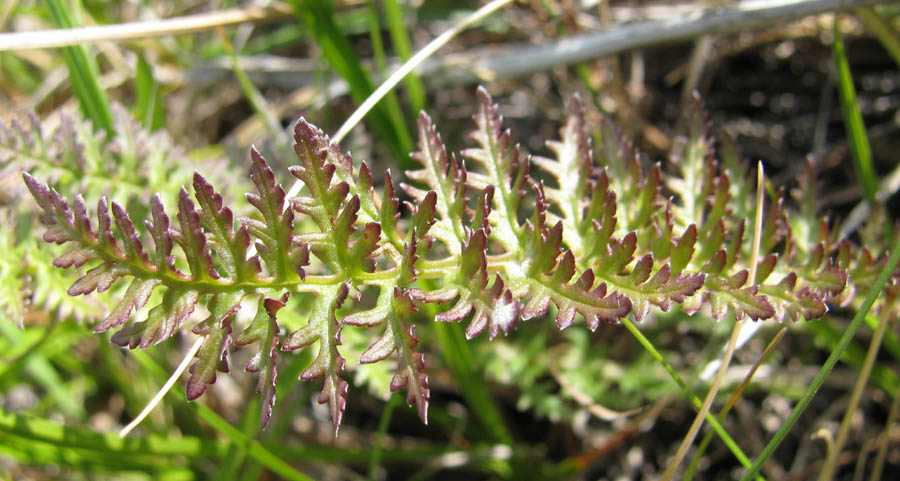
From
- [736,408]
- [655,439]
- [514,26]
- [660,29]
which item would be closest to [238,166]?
[514,26]

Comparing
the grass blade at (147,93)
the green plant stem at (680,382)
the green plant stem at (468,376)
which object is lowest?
the green plant stem at (468,376)

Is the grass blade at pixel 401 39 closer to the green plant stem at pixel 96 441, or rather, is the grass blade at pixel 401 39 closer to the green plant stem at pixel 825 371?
the green plant stem at pixel 96 441

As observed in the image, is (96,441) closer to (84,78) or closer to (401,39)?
(84,78)

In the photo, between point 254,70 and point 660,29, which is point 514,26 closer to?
point 660,29

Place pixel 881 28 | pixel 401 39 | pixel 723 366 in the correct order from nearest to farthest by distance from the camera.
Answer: pixel 723 366 < pixel 881 28 < pixel 401 39

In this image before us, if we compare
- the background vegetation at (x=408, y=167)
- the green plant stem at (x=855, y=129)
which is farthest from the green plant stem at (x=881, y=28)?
the green plant stem at (x=855, y=129)

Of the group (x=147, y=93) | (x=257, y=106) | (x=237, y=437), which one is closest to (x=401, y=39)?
(x=257, y=106)
